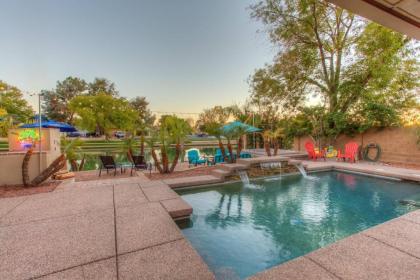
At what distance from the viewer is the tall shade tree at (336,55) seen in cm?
1003

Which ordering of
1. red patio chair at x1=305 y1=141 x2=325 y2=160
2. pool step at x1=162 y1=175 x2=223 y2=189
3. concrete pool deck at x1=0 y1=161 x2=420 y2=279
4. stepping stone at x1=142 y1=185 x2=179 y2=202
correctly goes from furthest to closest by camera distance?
red patio chair at x1=305 y1=141 x2=325 y2=160 → pool step at x1=162 y1=175 x2=223 y2=189 → stepping stone at x1=142 y1=185 x2=179 y2=202 → concrete pool deck at x1=0 y1=161 x2=420 y2=279

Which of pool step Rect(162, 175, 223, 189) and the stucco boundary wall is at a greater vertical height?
the stucco boundary wall

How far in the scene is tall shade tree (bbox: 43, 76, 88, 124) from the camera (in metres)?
36.6

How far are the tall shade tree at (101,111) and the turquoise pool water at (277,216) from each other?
23.6 metres

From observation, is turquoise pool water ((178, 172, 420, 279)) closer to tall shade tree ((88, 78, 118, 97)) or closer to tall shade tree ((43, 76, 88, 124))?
tall shade tree ((88, 78, 118, 97))

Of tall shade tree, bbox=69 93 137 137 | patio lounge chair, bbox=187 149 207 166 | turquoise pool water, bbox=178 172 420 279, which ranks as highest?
tall shade tree, bbox=69 93 137 137

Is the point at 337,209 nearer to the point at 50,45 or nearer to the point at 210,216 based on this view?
the point at 210,216

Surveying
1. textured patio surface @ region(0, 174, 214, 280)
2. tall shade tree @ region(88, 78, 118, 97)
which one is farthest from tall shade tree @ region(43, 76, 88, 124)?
textured patio surface @ region(0, 174, 214, 280)

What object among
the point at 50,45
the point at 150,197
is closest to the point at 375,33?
the point at 150,197

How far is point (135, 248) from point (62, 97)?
1816 inches

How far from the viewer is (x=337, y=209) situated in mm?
4457

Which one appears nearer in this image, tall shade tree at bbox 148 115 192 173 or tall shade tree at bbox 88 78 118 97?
tall shade tree at bbox 148 115 192 173

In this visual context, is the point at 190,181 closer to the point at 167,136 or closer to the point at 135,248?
the point at 167,136

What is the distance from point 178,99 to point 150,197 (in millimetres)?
20517
